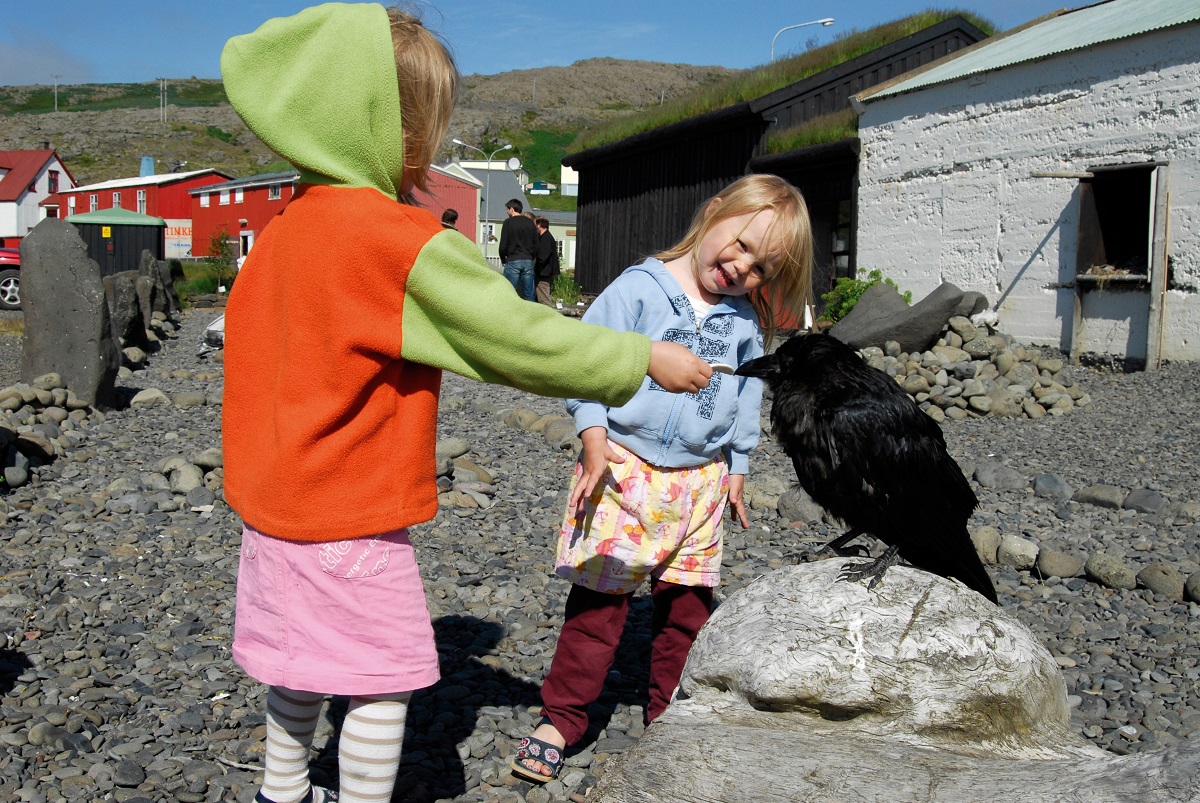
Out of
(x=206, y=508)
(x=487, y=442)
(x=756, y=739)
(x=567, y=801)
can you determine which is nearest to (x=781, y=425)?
(x=756, y=739)

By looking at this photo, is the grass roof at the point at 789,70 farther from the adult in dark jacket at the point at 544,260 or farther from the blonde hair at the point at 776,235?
the blonde hair at the point at 776,235

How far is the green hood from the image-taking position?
6.28ft

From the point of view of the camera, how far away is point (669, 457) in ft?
9.34

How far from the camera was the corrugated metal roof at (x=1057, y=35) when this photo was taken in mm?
11289

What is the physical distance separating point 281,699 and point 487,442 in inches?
220

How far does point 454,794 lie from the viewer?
9.28 ft

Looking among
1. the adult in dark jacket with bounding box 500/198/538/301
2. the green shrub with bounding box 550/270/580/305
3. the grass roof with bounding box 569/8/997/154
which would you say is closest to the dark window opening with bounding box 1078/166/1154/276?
the grass roof with bounding box 569/8/997/154

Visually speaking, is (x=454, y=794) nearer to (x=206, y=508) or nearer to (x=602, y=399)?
(x=602, y=399)

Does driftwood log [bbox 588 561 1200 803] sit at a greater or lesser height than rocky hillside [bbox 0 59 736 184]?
lesser

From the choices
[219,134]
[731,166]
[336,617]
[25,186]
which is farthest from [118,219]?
[219,134]

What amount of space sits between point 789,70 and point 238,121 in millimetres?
75140

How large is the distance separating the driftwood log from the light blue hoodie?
444mm

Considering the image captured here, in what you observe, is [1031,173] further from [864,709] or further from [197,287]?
[197,287]

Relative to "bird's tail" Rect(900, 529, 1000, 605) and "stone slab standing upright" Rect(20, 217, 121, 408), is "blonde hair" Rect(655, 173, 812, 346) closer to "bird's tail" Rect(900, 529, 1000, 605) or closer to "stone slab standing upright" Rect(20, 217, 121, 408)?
"bird's tail" Rect(900, 529, 1000, 605)
